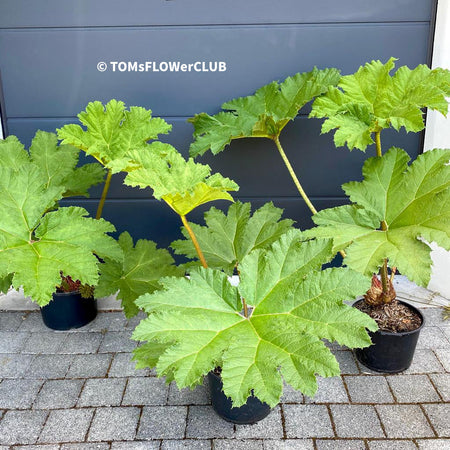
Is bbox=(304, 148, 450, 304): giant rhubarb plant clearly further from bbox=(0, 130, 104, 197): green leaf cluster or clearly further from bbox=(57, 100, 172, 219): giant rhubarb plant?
bbox=(0, 130, 104, 197): green leaf cluster

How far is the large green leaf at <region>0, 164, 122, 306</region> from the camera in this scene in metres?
2.19

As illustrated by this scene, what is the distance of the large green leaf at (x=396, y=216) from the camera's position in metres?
2.02

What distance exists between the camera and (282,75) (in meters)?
2.96

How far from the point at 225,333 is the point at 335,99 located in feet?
4.32

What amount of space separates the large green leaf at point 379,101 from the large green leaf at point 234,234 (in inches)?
19.9

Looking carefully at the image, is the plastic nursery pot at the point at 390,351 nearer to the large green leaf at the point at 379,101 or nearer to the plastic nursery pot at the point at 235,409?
the plastic nursery pot at the point at 235,409

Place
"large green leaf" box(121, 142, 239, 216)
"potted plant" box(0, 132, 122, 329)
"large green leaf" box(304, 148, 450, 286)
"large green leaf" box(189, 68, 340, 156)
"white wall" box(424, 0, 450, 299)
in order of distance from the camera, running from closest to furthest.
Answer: "large green leaf" box(121, 142, 239, 216), "large green leaf" box(304, 148, 450, 286), "potted plant" box(0, 132, 122, 329), "large green leaf" box(189, 68, 340, 156), "white wall" box(424, 0, 450, 299)

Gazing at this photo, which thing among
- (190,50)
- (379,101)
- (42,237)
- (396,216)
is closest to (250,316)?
(396,216)

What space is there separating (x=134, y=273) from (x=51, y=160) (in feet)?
2.57

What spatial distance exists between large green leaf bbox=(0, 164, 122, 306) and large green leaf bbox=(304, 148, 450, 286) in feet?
3.31

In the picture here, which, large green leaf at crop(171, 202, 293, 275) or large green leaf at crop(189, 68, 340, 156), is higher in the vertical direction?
large green leaf at crop(189, 68, 340, 156)

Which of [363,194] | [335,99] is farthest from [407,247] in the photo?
[335,99]

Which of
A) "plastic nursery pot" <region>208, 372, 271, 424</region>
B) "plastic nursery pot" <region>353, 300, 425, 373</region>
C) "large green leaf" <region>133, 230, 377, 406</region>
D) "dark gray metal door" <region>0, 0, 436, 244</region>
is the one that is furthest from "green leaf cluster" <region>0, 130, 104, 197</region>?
"plastic nursery pot" <region>353, 300, 425, 373</region>

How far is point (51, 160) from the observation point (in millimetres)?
2721
